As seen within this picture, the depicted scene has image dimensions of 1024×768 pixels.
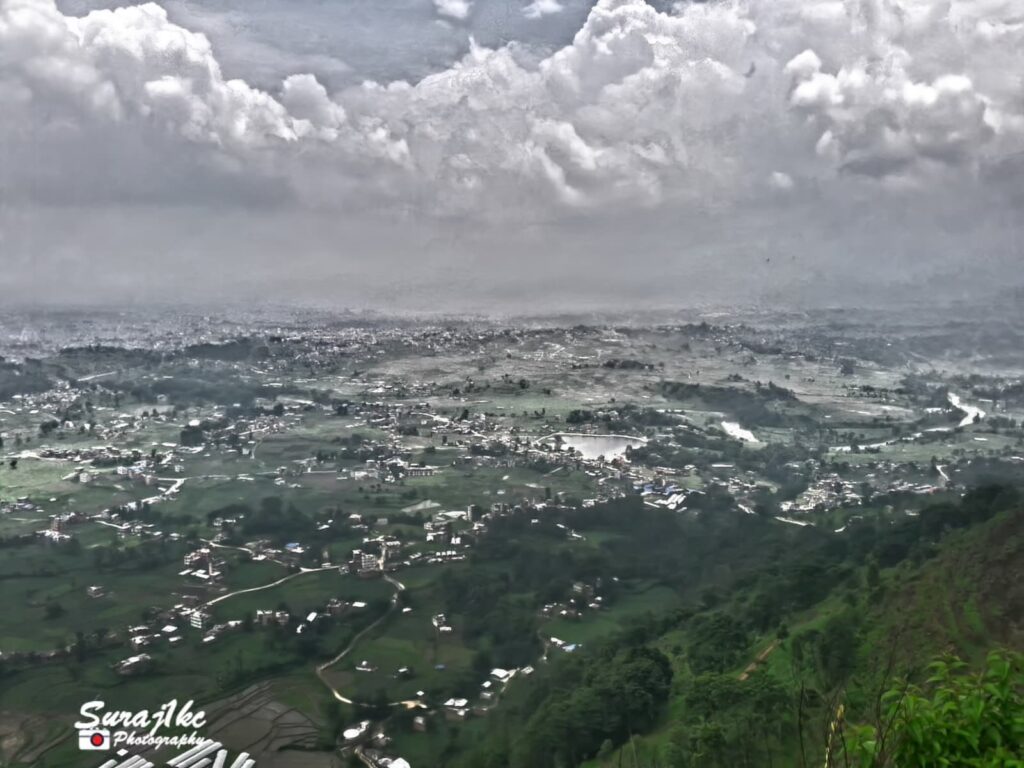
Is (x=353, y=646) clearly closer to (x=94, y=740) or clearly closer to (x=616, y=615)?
(x=94, y=740)

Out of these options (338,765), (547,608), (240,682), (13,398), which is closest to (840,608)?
(547,608)

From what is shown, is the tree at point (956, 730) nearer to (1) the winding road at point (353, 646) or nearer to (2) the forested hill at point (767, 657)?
(2) the forested hill at point (767, 657)

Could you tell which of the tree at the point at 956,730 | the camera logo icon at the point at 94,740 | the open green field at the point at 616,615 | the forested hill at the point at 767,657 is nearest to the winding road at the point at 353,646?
the forested hill at the point at 767,657

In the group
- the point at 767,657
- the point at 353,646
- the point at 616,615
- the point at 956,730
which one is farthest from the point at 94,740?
the point at 956,730

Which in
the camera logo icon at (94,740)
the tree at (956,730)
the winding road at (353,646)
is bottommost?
the camera logo icon at (94,740)

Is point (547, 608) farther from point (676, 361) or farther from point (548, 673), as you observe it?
point (676, 361)
